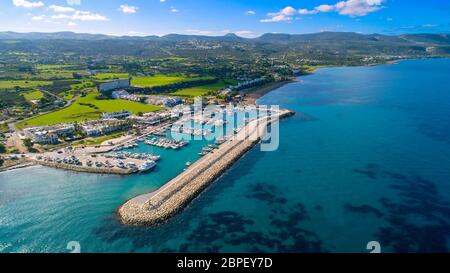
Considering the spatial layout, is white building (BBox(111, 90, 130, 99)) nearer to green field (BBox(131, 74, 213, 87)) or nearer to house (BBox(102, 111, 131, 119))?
green field (BBox(131, 74, 213, 87))

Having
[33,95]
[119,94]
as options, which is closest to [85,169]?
[119,94]

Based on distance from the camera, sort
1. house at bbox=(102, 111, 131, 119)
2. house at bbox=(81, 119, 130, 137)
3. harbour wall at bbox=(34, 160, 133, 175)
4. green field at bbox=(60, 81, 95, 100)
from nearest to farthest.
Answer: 1. harbour wall at bbox=(34, 160, 133, 175)
2. house at bbox=(81, 119, 130, 137)
3. house at bbox=(102, 111, 131, 119)
4. green field at bbox=(60, 81, 95, 100)

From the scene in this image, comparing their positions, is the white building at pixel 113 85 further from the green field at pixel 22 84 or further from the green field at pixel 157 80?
the green field at pixel 22 84

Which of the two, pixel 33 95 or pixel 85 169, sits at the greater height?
pixel 33 95

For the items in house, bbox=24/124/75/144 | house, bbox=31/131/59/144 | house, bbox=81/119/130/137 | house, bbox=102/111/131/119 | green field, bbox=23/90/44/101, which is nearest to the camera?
house, bbox=31/131/59/144

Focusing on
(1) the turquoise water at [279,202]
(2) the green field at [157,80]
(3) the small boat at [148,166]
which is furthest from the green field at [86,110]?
(3) the small boat at [148,166]

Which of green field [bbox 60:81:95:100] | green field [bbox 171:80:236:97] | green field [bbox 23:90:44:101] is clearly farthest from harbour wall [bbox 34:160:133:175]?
green field [bbox 171:80:236:97]

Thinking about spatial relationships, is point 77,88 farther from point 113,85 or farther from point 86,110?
point 86,110
